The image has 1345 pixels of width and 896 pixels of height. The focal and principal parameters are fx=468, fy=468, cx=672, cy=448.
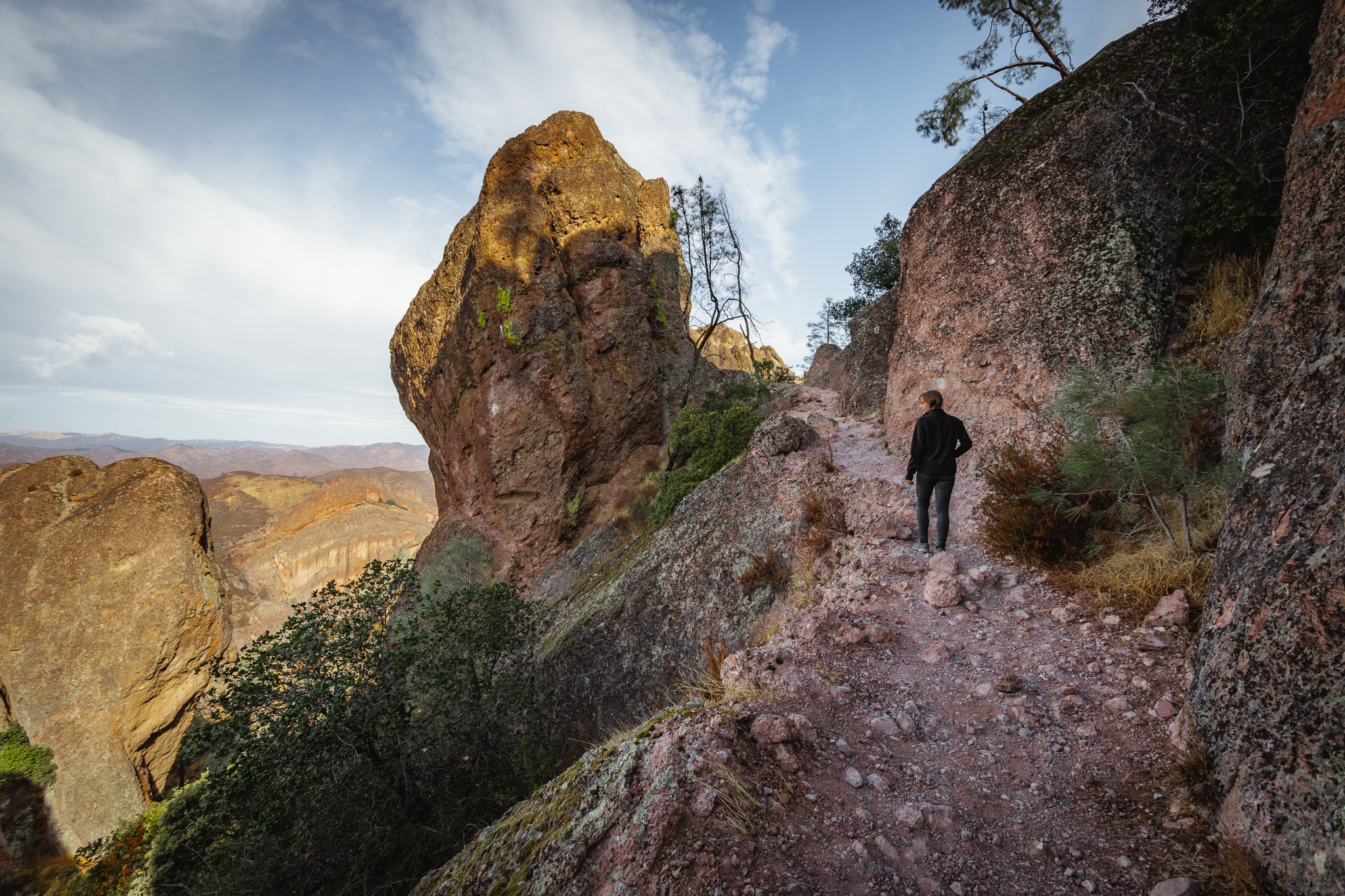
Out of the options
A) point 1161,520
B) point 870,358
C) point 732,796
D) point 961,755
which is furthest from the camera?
point 870,358

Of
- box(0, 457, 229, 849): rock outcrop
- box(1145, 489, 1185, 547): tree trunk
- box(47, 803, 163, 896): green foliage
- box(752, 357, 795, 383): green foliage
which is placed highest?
box(752, 357, 795, 383): green foliage

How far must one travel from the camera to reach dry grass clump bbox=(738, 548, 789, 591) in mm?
6395

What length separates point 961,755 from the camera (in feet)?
9.16

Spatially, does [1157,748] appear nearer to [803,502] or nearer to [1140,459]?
[1140,459]

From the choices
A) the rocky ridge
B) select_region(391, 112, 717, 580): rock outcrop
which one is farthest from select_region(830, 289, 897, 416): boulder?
the rocky ridge

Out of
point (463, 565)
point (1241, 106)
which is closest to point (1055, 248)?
point (1241, 106)

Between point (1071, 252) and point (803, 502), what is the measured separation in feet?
17.3

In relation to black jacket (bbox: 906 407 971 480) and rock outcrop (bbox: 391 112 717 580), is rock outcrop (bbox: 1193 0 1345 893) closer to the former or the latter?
black jacket (bbox: 906 407 971 480)

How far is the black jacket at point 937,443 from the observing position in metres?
5.41

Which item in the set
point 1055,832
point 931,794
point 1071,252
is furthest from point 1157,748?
point 1071,252

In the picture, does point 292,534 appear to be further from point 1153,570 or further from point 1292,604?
point 1292,604

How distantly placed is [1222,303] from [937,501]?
4231mm

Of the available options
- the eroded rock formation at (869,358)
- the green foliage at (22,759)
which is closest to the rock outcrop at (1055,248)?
the eroded rock formation at (869,358)

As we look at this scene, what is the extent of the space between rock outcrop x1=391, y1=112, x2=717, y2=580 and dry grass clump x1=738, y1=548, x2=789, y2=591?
1205cm
